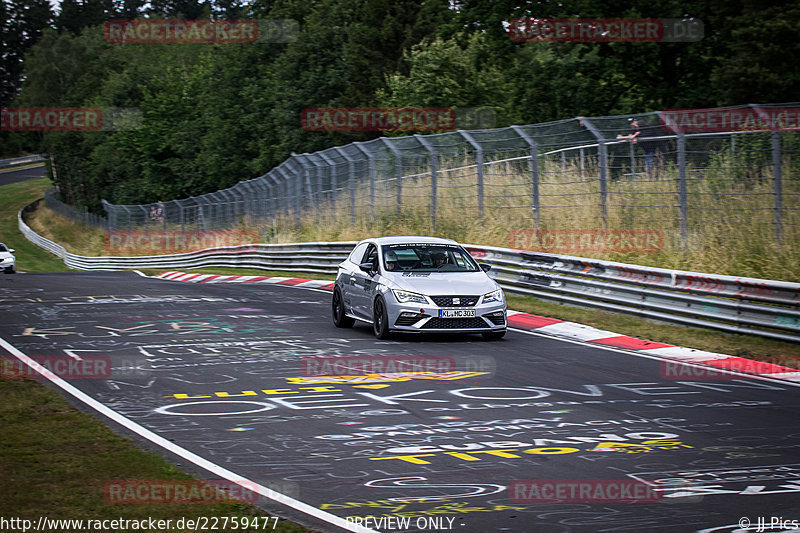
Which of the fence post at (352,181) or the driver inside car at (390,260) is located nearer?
the driver inside car at (390,260)

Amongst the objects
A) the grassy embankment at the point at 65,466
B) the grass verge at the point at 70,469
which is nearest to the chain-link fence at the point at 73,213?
the grassy embankment at the point at 65,466

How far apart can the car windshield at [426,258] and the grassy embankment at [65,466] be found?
19.2ft

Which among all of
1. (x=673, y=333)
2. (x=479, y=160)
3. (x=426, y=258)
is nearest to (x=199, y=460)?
(x=426, y=258)

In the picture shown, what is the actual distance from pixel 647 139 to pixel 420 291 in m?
6.44

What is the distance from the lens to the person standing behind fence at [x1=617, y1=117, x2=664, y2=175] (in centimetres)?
1748

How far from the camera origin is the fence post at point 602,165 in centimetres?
1842

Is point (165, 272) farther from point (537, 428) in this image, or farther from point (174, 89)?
point (174, 89)

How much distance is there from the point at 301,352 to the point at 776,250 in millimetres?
7694

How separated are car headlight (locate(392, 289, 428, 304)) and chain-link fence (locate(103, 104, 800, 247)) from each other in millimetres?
5840

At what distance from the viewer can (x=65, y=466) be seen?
699 cm

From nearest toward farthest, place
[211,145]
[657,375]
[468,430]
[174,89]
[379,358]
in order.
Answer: [468,430] < [657,375] < [379,358] < [211,145] < [174,89]

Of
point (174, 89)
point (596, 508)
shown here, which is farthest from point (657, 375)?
point (174, 89)

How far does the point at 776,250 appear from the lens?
601 inches

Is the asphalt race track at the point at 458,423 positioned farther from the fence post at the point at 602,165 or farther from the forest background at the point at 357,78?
the forest background at the point at 357,78
